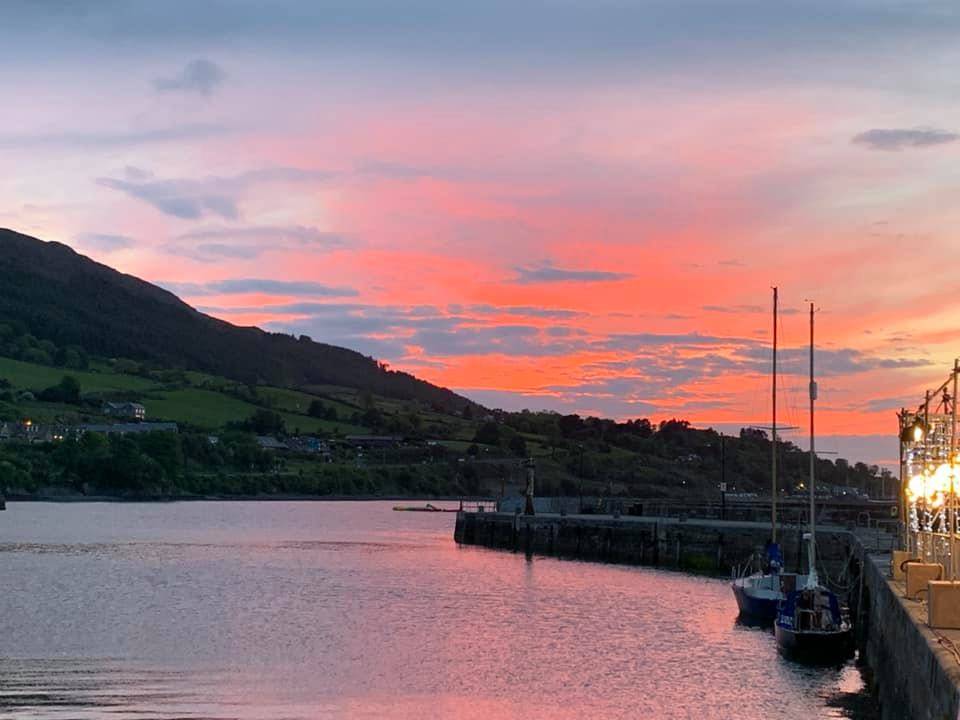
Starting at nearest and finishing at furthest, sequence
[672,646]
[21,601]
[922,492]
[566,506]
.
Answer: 1. [922,492]
2. [672,646]
3. [21,601]
4. [566,506]

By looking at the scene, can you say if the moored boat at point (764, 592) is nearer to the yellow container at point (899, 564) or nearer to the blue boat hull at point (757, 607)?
the blue boat hull at point (757, 607)

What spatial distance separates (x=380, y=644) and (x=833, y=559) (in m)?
36.4

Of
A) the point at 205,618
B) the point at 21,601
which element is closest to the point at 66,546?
the point at 21,601

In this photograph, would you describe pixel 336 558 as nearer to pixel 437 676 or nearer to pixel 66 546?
pixel 66 546

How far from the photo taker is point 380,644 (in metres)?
53.3

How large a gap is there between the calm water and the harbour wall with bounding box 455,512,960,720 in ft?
12.0

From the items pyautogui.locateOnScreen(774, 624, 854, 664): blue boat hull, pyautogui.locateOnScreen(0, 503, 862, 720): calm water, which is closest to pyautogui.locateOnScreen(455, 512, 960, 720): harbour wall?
pyautogui.locateOnScreen(774, 624, 854, 664): blue boat hull

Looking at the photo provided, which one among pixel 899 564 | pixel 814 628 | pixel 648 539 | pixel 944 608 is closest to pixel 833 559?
pixel 648 539

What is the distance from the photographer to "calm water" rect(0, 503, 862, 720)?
40.5 metres

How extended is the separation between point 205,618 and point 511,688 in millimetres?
20937

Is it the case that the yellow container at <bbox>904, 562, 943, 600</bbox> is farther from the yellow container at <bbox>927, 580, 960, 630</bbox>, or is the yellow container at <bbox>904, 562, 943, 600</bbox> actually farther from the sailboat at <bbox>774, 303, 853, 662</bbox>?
the sailboat at <bbox>774, 303, 853, 662</bbox>

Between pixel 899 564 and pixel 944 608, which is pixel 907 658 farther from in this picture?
pixel 899 564

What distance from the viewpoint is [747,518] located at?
4400 inches

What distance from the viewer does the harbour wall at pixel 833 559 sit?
26969mm
